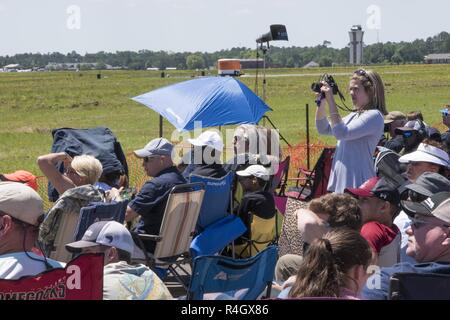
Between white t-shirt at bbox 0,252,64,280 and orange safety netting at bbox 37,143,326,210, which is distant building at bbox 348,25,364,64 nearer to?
orange safety netting at bbox 37,143,326,210

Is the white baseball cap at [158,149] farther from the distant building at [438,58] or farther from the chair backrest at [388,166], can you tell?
the distant building at [438,58]

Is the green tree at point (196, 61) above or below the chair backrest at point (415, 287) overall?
below

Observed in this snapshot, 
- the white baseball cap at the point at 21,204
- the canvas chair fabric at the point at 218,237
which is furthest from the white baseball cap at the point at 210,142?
the white baseball cap at the point at 21,204

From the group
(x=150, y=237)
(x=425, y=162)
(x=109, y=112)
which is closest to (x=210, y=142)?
(x=150, y=237)

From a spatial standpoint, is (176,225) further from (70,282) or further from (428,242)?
(428,242)

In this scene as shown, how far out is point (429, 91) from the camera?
160ft

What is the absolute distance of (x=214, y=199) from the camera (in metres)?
6.59

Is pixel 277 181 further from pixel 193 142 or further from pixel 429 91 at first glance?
pixel 429 91

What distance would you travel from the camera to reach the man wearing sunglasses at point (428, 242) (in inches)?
132

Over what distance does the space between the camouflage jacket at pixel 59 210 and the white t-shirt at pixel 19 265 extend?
1866mm

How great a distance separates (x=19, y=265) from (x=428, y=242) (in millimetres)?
1913

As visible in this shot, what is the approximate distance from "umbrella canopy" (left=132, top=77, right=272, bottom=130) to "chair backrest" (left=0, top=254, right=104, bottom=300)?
4904 mm

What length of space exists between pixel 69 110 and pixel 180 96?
32878mm
